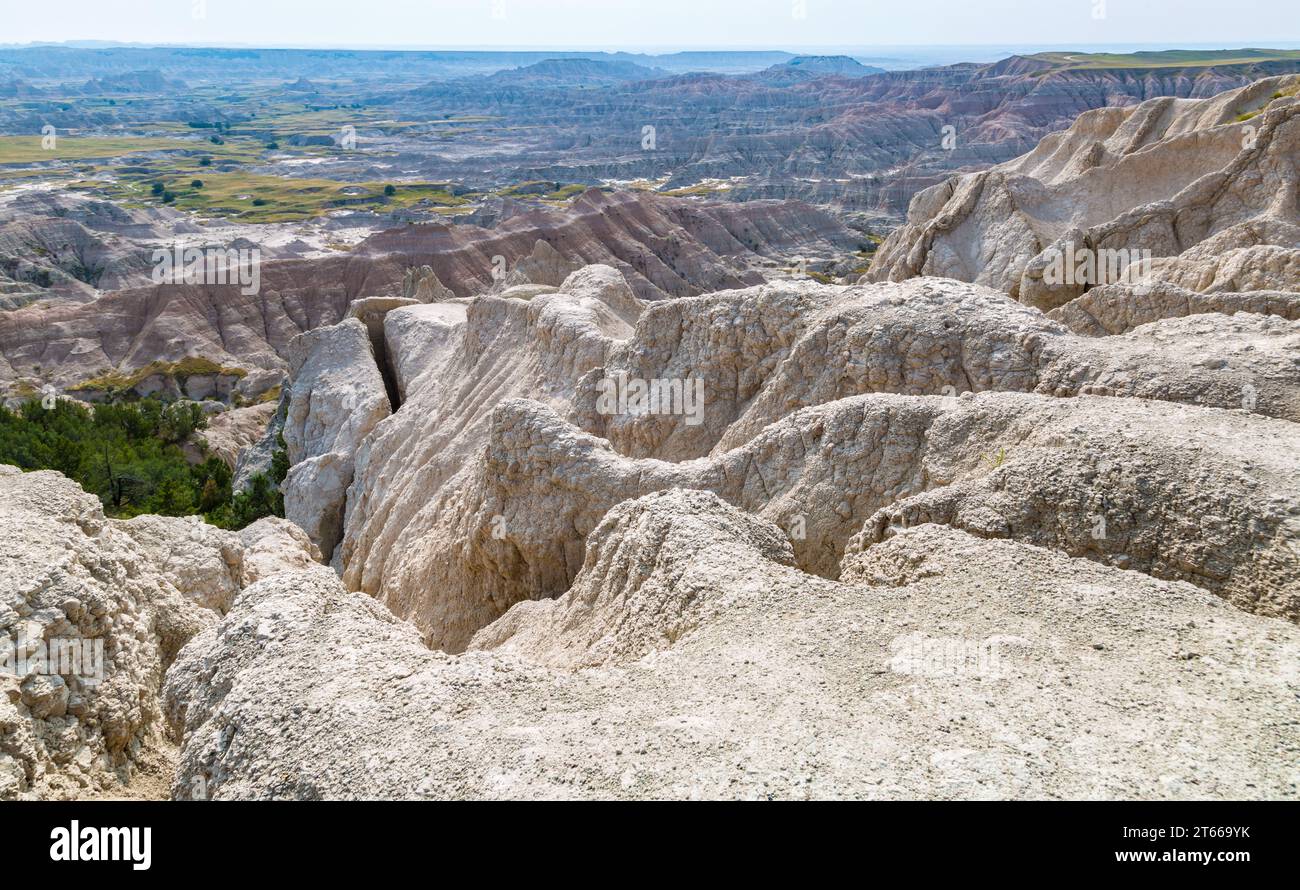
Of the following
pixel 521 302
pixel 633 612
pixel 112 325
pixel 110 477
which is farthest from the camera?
pixel 112 325

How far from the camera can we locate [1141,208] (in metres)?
22.7

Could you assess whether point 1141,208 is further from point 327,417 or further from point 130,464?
point 130,464

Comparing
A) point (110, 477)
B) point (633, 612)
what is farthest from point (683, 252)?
point (633, 612)

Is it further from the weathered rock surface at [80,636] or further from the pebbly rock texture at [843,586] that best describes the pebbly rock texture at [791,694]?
the weathered rock surface at [80,636]

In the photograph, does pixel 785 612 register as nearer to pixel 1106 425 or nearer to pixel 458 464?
pixel 1106 425

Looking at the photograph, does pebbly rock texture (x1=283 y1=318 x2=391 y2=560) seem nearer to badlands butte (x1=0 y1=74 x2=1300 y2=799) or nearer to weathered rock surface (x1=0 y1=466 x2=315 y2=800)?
badlands butte (x1=0 y1=74 x2=1300 y2=799)

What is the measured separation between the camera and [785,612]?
25.1 feet

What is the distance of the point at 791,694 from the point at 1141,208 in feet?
69.6

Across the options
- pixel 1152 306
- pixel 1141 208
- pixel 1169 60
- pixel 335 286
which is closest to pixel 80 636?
pixel 1152 306

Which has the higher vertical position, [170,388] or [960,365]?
[960,365]

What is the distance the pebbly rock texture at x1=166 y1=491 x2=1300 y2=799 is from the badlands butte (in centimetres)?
3

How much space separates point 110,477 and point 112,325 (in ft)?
161

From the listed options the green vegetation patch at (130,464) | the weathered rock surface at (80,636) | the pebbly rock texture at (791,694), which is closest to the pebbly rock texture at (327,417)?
the green vegetation patch at (130,464)

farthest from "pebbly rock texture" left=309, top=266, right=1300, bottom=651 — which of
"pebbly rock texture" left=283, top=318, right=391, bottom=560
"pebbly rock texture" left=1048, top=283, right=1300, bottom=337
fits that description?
"pebbly rock texture" left=283, top=318, right=391, bottom=560
